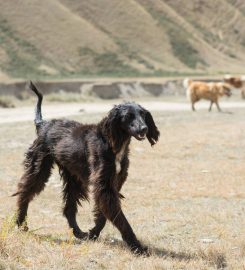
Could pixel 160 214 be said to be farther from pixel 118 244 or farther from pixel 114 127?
pixel 114 127

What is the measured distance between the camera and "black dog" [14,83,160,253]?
6013 mm

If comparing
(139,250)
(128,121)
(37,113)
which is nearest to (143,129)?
(128,121)

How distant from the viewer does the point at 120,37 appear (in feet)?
243

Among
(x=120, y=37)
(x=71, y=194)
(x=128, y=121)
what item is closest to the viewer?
(x=128, y=121)

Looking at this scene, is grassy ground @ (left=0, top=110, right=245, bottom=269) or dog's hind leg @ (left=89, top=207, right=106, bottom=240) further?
dog's hind leg @ (left=89, top=207, right=106, bottom=240)

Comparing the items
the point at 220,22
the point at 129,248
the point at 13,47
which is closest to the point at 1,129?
the point at 129,248

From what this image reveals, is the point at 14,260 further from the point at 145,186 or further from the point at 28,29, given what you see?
the point at 28,29

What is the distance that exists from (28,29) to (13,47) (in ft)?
14.2

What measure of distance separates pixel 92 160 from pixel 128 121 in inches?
22.3

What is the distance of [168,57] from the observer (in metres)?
74.8

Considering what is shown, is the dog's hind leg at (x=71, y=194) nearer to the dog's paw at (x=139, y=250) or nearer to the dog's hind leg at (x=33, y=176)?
A: the dog's hind leg at (x=33, y=176)

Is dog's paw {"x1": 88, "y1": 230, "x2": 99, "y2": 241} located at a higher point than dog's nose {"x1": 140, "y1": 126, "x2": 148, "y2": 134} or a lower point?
lower

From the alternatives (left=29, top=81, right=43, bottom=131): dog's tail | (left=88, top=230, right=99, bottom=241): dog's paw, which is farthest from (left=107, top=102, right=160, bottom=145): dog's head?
(left=29, top=81, right=43, bottom=131): dog's tail

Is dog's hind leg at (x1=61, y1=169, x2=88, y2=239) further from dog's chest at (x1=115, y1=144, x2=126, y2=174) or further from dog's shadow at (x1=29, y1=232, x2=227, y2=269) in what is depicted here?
dog's chest at (x1=115, y1=144, x2=126, y2=174)
